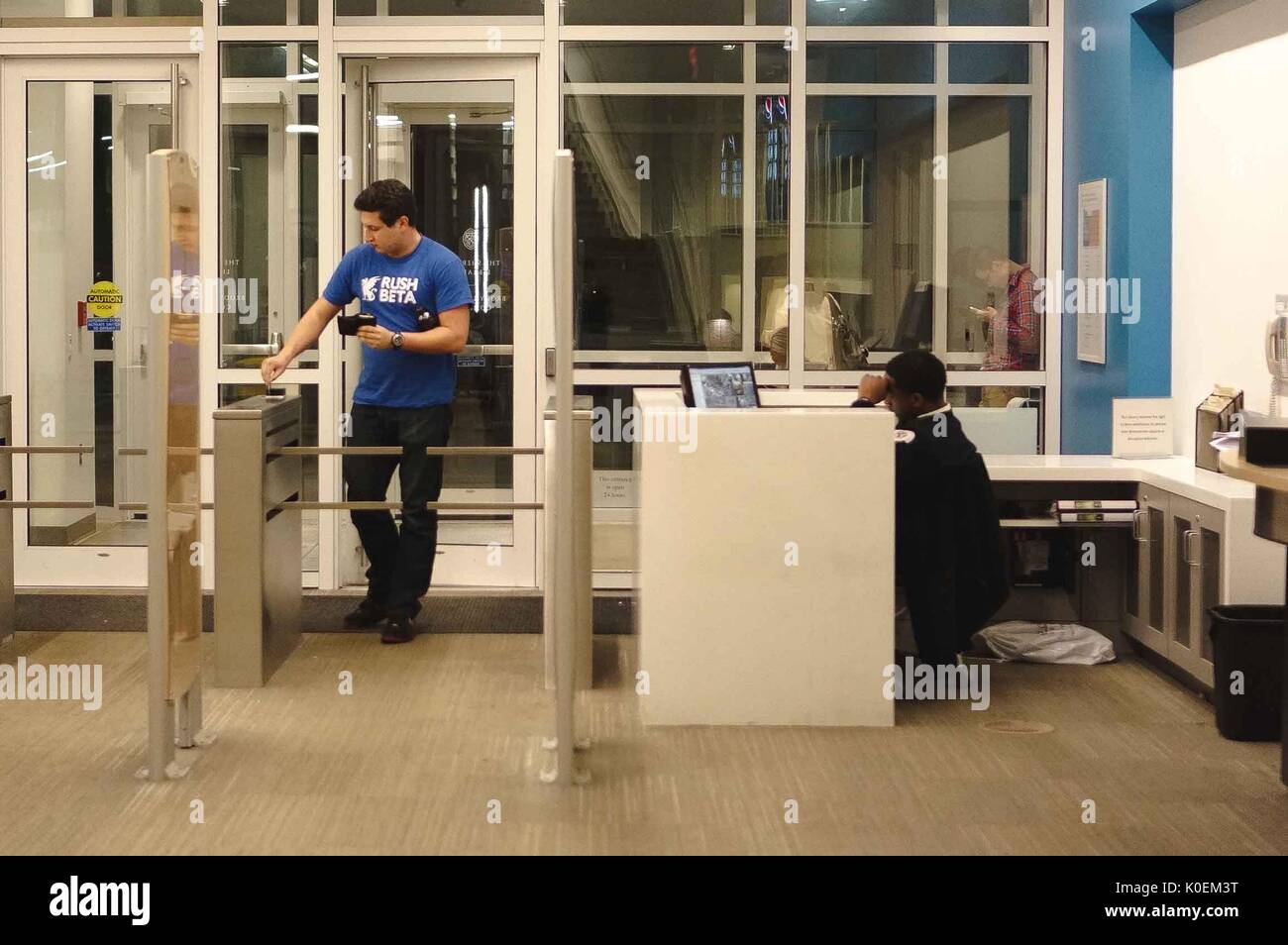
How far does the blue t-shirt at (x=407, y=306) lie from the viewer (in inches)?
248

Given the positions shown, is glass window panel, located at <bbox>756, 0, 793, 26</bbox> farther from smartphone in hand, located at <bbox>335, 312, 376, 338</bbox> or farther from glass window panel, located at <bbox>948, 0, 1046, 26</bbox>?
smartphone in hand, located at <bbox>335, 312, 376, 338</bbox>

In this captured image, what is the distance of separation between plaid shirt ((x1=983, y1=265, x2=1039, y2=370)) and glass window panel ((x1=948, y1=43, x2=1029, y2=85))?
850 mm

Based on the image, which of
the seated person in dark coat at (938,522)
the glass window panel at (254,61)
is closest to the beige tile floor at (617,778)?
the seated person in dark coat at (938,522)

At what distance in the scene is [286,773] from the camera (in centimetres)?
459

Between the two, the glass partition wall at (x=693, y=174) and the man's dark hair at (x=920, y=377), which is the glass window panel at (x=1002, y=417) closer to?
the glass partition wall at (x=693, y=174)

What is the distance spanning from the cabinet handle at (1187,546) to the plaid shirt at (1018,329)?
1.90 metres

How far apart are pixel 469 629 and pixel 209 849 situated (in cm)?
279

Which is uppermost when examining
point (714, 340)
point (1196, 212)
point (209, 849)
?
point (1196, 212)

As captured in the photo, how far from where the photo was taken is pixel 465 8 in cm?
723

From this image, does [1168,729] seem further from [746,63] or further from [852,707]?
[746,63]

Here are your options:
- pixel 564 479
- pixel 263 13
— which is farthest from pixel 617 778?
pixel 263 13

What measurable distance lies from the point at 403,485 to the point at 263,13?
2.41m

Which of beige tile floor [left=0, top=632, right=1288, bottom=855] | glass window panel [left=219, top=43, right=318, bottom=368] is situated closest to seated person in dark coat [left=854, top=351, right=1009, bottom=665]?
beige tile floor [left=0, top=632, right=1288, bottom=855]

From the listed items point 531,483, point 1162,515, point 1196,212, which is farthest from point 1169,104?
point 531,483
